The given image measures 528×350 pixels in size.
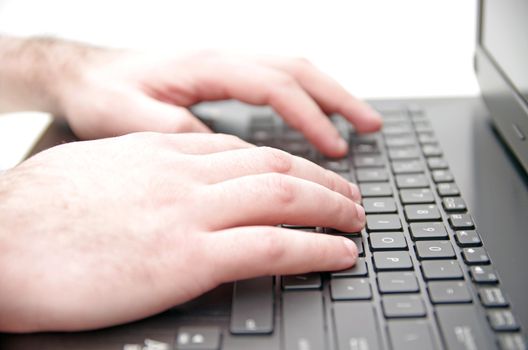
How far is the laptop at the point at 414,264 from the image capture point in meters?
0.46

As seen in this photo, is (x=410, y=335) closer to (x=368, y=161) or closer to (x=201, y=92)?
(x=368, y=161)

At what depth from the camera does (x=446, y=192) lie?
2.08 feet

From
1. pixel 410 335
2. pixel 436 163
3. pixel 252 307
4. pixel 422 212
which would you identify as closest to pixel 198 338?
pixel 252 307

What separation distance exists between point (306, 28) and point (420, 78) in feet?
0.76

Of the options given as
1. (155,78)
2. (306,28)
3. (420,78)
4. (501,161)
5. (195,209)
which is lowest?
(195,209)

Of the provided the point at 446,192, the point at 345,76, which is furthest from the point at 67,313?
the point at 345,76

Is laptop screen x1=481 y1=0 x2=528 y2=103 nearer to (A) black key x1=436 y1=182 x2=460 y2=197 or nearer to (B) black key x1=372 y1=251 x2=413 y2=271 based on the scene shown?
(A) black key x1=436 y1=182 x2=460 y2=197

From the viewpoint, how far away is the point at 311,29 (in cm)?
110

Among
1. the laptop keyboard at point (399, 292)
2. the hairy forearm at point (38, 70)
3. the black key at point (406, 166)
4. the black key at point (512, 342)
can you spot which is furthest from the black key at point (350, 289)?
the hairy forearm at point (38, 70)

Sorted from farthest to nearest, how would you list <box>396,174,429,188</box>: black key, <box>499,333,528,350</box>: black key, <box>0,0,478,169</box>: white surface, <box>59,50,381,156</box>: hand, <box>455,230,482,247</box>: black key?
1. <box>0,0,478,169</box>: white surface
2. <box>59,50,381,156</box>: hand
3. <box>396,174,429,188</box>: black key
4. <box>455,230,482,247</box>: black key
5. <box>499,333,528,350</box>: black key

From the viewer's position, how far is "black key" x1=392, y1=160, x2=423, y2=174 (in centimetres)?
69

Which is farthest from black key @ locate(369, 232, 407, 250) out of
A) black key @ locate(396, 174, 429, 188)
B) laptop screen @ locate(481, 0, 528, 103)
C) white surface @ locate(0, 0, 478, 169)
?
white surface @ locate(0, 0, 478, 169)

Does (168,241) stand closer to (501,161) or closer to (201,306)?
(201,306)

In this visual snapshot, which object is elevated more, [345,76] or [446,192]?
[345,76]
